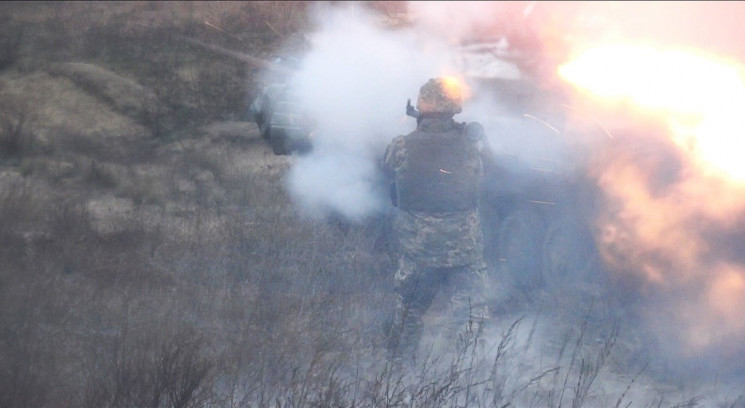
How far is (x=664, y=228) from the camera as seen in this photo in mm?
7012

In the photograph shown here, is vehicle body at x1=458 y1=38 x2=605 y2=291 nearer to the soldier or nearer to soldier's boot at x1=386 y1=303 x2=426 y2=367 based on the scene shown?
the soldier

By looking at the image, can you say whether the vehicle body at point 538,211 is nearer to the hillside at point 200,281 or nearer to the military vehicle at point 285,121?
the hillside at point 200,281

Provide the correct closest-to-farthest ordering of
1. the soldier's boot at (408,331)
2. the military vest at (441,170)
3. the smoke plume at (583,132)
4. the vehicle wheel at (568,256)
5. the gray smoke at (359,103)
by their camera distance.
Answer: the soldier's boot at (408,331)
the military vest at (441,170)
the smoke plume at (583,132)
the vehicle wheel at (568,256)
the gray smoke at (359,103)

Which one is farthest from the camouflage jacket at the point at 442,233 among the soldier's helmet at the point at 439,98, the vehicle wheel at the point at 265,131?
the vehicle wheel at the point at 265,131

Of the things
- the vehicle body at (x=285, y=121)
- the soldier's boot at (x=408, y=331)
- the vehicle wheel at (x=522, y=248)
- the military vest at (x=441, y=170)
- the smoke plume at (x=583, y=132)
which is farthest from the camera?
the vehicle body at (x=285, y=121)

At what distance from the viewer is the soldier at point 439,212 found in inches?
261

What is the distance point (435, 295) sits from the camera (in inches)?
268

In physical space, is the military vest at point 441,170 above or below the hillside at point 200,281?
above

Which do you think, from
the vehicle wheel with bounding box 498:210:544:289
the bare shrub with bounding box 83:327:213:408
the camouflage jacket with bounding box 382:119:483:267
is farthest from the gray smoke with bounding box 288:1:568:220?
the bare shrub with bounding box 83:327:213:408

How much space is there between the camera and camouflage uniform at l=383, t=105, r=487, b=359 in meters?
6.64

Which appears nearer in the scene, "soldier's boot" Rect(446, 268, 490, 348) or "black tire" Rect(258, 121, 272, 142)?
"soldier's boot" Rect(446, 268, 490, 348)

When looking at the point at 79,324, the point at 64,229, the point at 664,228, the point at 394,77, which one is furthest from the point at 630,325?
the point at 64,229

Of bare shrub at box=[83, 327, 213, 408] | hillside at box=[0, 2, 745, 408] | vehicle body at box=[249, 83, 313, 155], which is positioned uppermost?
vehicle body at box=[249, 83, 313, 155]

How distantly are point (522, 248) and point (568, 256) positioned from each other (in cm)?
45
